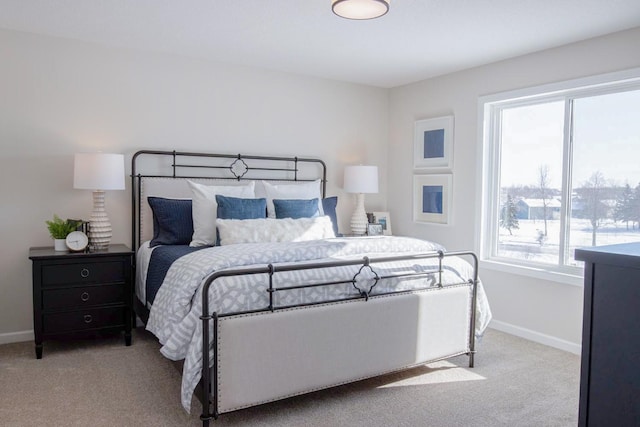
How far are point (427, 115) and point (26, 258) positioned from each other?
3763 millimetres

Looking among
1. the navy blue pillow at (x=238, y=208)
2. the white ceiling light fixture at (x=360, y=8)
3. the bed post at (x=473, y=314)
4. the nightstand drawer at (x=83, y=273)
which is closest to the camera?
the white ceiling light fixture at (x=360, y=8)

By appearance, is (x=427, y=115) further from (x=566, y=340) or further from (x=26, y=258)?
(x=26, y=258)

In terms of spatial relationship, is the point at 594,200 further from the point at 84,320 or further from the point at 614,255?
the point at 84,320

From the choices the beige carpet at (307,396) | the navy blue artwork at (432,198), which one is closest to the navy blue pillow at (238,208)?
the beige carpet at (307,396)

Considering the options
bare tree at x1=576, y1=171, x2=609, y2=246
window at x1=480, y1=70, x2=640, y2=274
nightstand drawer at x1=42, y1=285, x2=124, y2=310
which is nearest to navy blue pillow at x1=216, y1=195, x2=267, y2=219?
nightstand drawer at x1=42, y1=285, x2=124, y2=310

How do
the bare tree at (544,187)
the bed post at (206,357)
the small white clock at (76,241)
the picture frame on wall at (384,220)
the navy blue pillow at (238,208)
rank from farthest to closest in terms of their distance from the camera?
the picture frame on wall at (384,220)
the bare tree at (544,187)
the navy blue pillow at (238,208)
the small white clock at (76,241)
the bed post at (206,357)

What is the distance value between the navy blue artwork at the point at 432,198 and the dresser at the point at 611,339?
12.7 ft

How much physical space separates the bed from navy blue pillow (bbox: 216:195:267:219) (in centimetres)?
1

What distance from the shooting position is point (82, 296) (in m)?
3.38

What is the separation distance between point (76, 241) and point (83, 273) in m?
0.24

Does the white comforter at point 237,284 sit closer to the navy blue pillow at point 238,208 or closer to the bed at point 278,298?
the bed at point 278,298

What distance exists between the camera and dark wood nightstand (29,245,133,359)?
3.25 m

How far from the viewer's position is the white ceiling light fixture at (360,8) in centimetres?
243

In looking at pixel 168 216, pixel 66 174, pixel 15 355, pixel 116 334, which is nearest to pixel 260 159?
pixel 168 216
